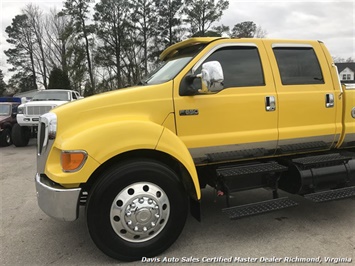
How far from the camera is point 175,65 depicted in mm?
3914

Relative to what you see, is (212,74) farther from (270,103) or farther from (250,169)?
(250,169)

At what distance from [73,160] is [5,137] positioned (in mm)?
12016

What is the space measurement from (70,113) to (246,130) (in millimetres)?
1961

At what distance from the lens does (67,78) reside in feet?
131

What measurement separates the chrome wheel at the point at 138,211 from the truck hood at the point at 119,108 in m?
0.72

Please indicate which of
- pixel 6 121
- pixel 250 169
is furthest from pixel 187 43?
pixel 6 121

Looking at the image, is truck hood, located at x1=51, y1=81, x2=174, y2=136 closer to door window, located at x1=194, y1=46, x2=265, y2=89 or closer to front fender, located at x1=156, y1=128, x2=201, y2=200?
front fender, located at x1=156, y1=128, x2=201, y2=200

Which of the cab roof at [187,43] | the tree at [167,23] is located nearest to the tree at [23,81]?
the tree at [167,23]

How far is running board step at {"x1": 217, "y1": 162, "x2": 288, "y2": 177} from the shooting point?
12.0 feet

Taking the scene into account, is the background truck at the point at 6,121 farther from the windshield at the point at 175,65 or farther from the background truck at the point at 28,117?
the windshield at the point at 175,65

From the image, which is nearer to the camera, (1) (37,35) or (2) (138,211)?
(2) (138,211)

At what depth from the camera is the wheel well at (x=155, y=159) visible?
10.8ft

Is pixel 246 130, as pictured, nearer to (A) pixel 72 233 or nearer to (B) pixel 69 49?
(A) pixel 72 233

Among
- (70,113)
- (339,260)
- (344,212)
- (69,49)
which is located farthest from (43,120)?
(69,49)
